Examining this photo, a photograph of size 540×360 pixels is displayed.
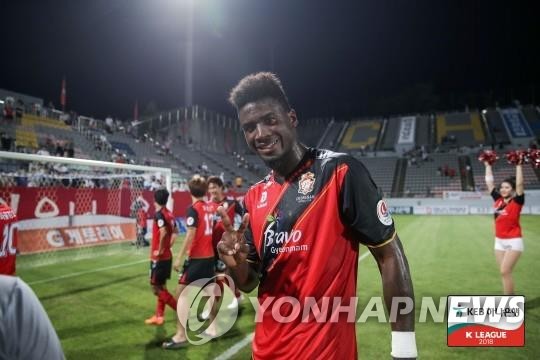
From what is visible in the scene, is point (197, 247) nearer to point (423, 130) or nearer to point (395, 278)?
point (395, 278)

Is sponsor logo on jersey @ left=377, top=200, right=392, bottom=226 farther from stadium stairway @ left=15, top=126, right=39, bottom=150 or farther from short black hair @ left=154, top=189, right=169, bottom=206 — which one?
stadium stairway @ left=15, top=126, right=39, bottom=150

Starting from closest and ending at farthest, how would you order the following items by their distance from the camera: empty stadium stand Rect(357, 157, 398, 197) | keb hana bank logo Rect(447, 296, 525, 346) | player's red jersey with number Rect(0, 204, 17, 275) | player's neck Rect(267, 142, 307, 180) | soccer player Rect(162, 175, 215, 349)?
player's neck Rect(267, 142, 307, 180)
player's red jersey with number Rect(0, 204, 17, 275)
keb hana bank logo Rect(447, 296, 525, 346)
soccer player Rect(162, 175, 215, 349)
empty stadium stand Rect(357, 157, 398, 197)

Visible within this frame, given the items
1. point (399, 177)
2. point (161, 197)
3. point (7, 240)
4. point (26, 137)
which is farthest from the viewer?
point (399, 177)

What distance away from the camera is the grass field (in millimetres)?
5160

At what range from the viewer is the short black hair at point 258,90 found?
212 centimetres

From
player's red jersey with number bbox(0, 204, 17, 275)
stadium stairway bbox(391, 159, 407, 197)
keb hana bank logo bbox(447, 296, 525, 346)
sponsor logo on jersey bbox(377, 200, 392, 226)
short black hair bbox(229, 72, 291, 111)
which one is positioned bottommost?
keb hana bank logo bbox(447, 296, 525, 346)

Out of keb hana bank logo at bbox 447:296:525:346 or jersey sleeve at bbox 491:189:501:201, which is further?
jersey sleeve at bbox 491:189:501:201

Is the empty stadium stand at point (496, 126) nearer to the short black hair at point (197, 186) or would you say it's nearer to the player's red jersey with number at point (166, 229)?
the short black hair at point (197, 186)

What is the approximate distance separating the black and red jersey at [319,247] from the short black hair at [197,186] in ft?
14.2

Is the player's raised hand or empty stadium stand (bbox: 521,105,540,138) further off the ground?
empty stadium stand (bbox: 521,105,540,138)

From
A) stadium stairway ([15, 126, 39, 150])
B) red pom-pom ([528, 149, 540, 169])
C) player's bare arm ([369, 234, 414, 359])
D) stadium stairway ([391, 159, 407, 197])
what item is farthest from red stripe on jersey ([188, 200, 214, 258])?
stadium stairway ([391, 159, 407, 197])

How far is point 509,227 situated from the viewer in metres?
6.82

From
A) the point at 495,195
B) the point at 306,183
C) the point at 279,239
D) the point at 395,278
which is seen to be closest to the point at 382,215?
the point at 395,278

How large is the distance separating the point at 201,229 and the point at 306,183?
438 centimetres
